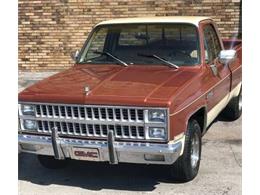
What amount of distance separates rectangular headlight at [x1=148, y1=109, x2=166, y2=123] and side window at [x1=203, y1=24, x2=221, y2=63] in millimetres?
1646

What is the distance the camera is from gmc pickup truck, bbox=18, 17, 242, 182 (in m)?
4.76

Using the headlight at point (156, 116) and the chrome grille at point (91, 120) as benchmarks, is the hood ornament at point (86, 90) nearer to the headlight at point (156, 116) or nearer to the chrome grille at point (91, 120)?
the chrome grille at point (91, 120)

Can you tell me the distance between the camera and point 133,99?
15.6 ft

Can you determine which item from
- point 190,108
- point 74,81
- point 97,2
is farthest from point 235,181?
point 97,2

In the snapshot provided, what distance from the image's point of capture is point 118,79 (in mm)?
5402

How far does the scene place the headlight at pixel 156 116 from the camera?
15.4 feet

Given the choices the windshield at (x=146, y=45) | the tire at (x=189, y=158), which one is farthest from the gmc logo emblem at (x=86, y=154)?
the windshield at (x=146, y=45)

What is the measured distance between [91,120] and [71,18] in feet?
22.7

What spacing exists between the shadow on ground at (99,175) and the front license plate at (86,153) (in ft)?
1.45

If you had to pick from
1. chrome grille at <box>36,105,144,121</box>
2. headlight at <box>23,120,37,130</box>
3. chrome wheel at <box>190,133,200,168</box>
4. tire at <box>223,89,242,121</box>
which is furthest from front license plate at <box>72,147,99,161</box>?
tire at <box>223,89,242,121</box>

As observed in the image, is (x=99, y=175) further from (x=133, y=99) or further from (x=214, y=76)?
(x=214, y=76)

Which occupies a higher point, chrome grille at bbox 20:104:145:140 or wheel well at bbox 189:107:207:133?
chrome grille at bbox 20:104:145:140

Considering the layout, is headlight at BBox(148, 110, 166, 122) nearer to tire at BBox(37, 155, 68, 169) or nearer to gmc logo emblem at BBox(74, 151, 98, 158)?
gmc logo emblem at BBox(74, 151, 98, 158)

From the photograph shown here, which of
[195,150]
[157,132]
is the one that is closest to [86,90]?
[157,132]
